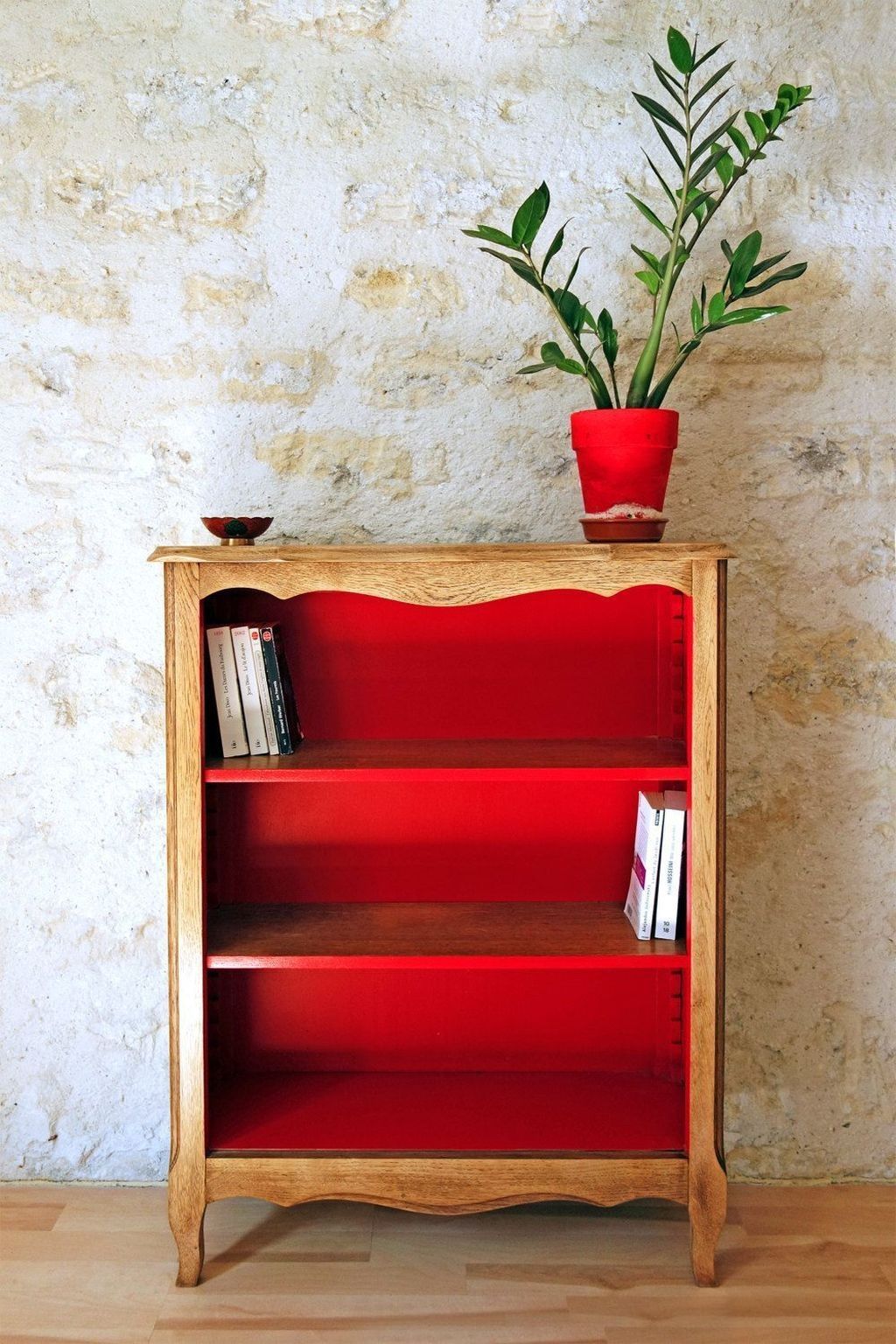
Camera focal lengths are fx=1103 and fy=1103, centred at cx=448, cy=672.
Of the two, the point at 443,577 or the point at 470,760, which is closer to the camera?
the point at 443,577

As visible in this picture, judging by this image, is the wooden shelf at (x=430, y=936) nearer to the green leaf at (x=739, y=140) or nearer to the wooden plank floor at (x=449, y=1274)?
the wooden plank floor at (x=449, y=1274)

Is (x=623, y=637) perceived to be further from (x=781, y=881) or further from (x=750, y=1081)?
(x=750, y=1081)

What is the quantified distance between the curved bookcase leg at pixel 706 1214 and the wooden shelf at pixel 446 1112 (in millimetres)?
77

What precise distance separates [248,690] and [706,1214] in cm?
139

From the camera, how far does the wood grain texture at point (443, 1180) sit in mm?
2170

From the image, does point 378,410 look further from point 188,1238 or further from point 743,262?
point 188,1238

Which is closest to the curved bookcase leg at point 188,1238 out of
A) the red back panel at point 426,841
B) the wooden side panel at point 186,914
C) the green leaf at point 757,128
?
the wooden side panel at point 186,914

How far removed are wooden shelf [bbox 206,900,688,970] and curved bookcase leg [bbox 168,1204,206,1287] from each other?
0.48m

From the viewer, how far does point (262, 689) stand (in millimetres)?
2311

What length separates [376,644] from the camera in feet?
8.39

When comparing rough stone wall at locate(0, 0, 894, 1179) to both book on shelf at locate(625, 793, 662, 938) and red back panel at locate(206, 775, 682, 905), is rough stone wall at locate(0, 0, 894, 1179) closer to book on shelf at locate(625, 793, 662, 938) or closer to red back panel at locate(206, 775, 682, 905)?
red back panel at locate(206, 775, 682, 905)

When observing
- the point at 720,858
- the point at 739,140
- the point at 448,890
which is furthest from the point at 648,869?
the point at 739,140

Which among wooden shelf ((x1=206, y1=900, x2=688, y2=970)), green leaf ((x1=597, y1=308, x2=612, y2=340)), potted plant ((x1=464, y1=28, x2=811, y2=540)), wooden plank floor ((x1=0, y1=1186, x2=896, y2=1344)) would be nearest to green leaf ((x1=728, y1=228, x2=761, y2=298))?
potted plant ((x1=464, y1=28, x2=811, y2=540))

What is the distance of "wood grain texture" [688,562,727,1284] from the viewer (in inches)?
83.7
